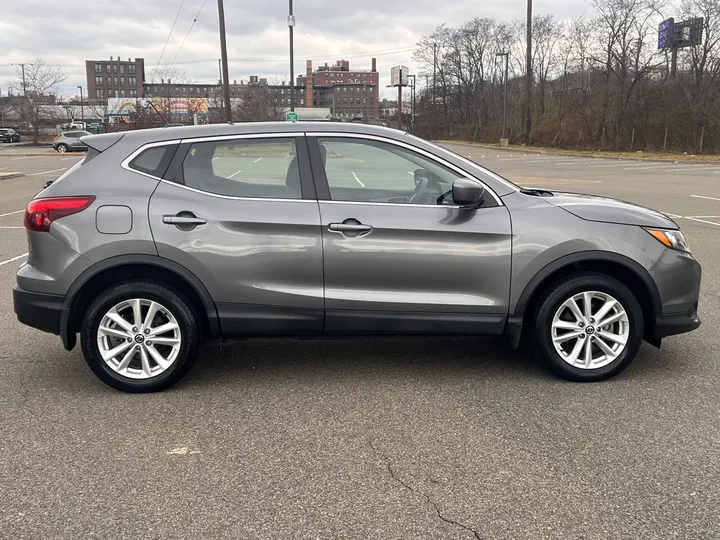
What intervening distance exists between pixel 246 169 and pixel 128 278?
3.50 ft

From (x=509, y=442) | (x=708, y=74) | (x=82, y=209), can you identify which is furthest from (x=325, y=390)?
(x=708, y=74)

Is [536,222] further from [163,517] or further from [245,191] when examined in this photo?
[163,517]

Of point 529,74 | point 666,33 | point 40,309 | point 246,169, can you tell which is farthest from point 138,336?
point 666,33

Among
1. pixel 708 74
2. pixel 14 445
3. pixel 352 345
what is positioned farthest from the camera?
pixel 708 74

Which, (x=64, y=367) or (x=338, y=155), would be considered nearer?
(x=338, y=155)

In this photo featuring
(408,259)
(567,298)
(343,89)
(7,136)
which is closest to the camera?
(408,259)

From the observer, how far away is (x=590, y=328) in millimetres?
4383

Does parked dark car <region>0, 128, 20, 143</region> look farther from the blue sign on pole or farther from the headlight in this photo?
the headlight

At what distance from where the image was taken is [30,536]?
109 inches

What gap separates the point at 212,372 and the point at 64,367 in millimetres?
1120

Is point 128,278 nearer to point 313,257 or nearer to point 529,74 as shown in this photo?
point 313,257

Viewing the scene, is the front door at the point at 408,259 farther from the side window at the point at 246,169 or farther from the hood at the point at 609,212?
the hood at the point at 609,212

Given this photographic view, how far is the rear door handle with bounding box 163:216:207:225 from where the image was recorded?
4.16m

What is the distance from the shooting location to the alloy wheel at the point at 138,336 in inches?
166
